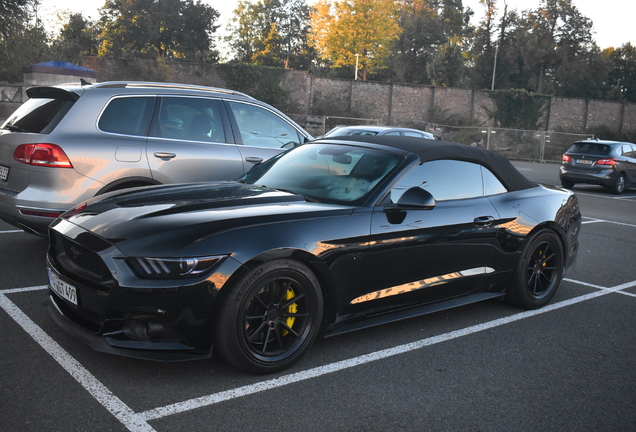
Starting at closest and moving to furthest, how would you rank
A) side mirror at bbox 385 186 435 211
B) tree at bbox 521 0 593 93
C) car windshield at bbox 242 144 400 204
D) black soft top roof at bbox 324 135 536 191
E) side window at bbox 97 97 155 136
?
1. side mirror at bbox 385 186 435 211
2. car windshield at bbox 242 144 400 204
3. black soft top roof at bbox 324 135 536 191
4. side window at bbox 97 97 155 136
5. tree at bbox 521 0 593 93

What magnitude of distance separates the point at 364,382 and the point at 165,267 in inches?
54.0

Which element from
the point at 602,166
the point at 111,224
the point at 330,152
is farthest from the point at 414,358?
the point at 602,166

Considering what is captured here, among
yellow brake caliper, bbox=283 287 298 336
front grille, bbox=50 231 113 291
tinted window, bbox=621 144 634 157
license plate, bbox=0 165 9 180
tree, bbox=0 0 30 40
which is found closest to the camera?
front grille, bbox=50 231 113 291

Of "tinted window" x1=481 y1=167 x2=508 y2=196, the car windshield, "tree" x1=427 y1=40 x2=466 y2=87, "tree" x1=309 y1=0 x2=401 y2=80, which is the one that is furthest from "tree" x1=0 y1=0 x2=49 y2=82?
"tree" x1=427 y1=40 x2=466 y2=87

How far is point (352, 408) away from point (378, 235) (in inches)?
48.7

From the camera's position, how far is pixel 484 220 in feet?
15.8

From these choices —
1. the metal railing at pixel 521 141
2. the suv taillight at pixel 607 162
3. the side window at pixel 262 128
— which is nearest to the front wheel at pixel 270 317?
the side window at pixel 262 128

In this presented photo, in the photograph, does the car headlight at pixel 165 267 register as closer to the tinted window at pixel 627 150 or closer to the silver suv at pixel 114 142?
the silver suv at pixel 114 142

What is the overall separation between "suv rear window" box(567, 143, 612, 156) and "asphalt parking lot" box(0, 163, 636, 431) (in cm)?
1412

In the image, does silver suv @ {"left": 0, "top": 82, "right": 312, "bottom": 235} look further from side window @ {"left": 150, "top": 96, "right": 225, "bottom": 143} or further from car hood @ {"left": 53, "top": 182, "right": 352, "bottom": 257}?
car hood @ {"left": 53, "top": 182, "right": 352, "bottom": 257}

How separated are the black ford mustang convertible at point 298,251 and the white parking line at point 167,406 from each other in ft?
0.55

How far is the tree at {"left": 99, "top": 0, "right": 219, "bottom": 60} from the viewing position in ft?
211

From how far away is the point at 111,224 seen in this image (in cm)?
358

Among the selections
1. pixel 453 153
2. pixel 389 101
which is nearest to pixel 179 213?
pixel 453 153
